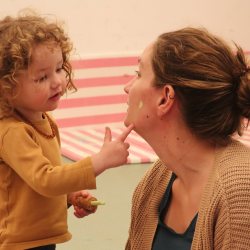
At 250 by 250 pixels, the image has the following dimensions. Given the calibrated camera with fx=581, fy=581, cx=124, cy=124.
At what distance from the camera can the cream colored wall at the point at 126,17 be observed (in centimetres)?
392

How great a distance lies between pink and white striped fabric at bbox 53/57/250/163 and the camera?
4125 mm

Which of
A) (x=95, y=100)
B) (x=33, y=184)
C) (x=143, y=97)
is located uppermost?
(x=143, y=97)

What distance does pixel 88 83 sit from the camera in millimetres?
4188

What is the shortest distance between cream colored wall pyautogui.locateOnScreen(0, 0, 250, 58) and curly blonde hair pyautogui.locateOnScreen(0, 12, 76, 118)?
2.22 m

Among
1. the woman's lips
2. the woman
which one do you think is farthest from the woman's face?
the woman's lips

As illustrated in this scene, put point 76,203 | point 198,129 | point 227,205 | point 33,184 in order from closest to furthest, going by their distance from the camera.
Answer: point 227,205, point 198,129, point 33,184, point 76,203

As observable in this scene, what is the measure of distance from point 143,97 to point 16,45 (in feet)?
1.36

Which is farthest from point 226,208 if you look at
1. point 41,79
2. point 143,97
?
point 41,79

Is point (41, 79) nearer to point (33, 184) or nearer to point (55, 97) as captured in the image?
point (55, 97)

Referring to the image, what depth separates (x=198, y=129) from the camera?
133 cm

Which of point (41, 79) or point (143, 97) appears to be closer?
point (143, 97)

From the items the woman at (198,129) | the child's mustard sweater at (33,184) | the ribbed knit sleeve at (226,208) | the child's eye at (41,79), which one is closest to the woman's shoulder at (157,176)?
the woman at (198,129)

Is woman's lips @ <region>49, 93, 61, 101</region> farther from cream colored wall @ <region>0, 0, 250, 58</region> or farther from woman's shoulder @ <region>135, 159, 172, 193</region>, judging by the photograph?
cream colored wall @ <region>0, 0, 250, 58</region>

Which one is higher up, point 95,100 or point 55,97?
point 55,97
